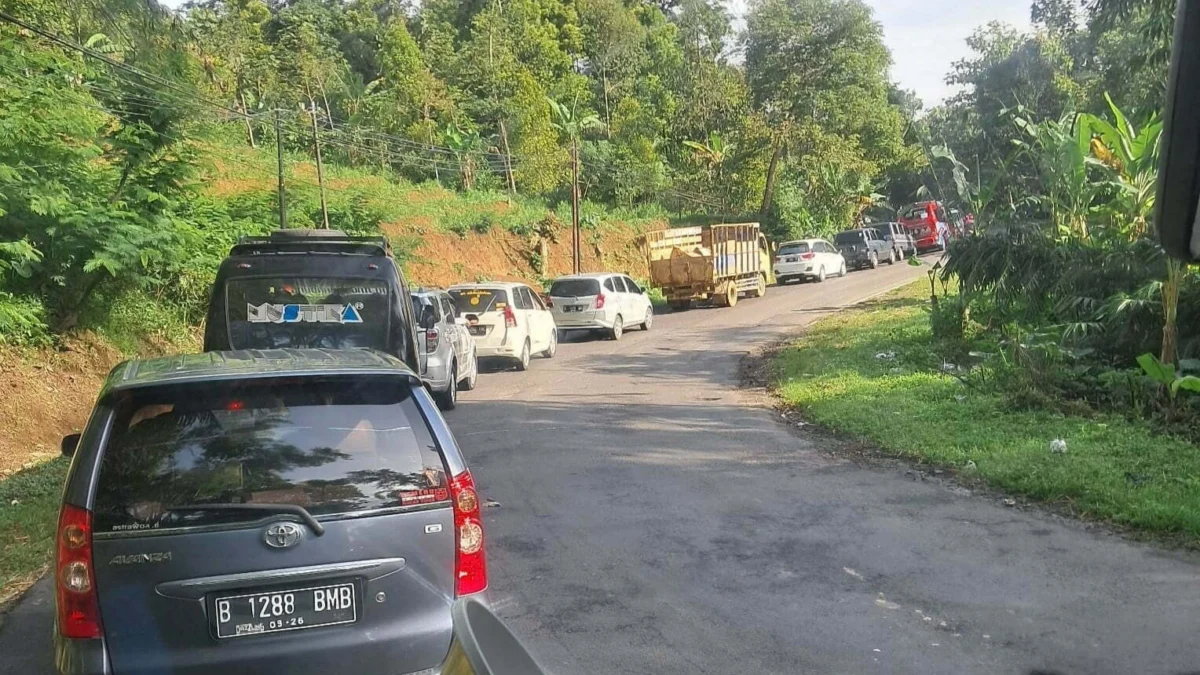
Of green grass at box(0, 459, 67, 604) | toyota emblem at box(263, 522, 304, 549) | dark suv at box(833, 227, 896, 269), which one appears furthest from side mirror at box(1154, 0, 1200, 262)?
dark suv at box(833, 227, 896, 269)

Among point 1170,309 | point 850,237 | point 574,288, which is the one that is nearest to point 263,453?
point 1170,309

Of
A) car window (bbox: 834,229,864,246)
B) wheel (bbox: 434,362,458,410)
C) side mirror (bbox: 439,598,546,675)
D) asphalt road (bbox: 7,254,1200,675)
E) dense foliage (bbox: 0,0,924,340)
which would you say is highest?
dense foliage (bbox: 0,0,924,340)

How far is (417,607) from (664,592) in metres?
2.58

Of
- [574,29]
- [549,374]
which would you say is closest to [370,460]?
[549,374]

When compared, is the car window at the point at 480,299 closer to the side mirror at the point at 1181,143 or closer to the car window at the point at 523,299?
the car window at the point at 523,299

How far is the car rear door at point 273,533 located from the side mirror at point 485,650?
180cm

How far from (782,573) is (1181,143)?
5.17 m

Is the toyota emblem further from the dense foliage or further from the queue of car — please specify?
the dense foliage

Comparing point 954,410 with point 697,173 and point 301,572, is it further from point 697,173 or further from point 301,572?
point 697,173

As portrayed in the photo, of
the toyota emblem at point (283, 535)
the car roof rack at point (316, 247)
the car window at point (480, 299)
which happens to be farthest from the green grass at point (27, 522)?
the car window at point (480, 299)

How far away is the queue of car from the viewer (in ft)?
11.8

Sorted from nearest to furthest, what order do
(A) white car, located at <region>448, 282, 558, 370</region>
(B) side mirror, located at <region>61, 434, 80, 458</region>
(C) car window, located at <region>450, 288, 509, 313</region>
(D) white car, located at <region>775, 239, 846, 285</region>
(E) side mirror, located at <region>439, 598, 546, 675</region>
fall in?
(E) side mirror, located at <region>439, 598, 546, 675</region>
(B) side mirror, located at <region>61, 434, 80, 458</region>
(A) white car, located at <region>448, 282, 558, 370</region>
(C) car window, located at <region>450, 288, 509, 313</region>
(D) white car, located at <region>775, 239, 846, 285</region>

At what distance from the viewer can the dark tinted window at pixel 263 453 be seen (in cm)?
373

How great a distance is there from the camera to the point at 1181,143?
1699 mm
